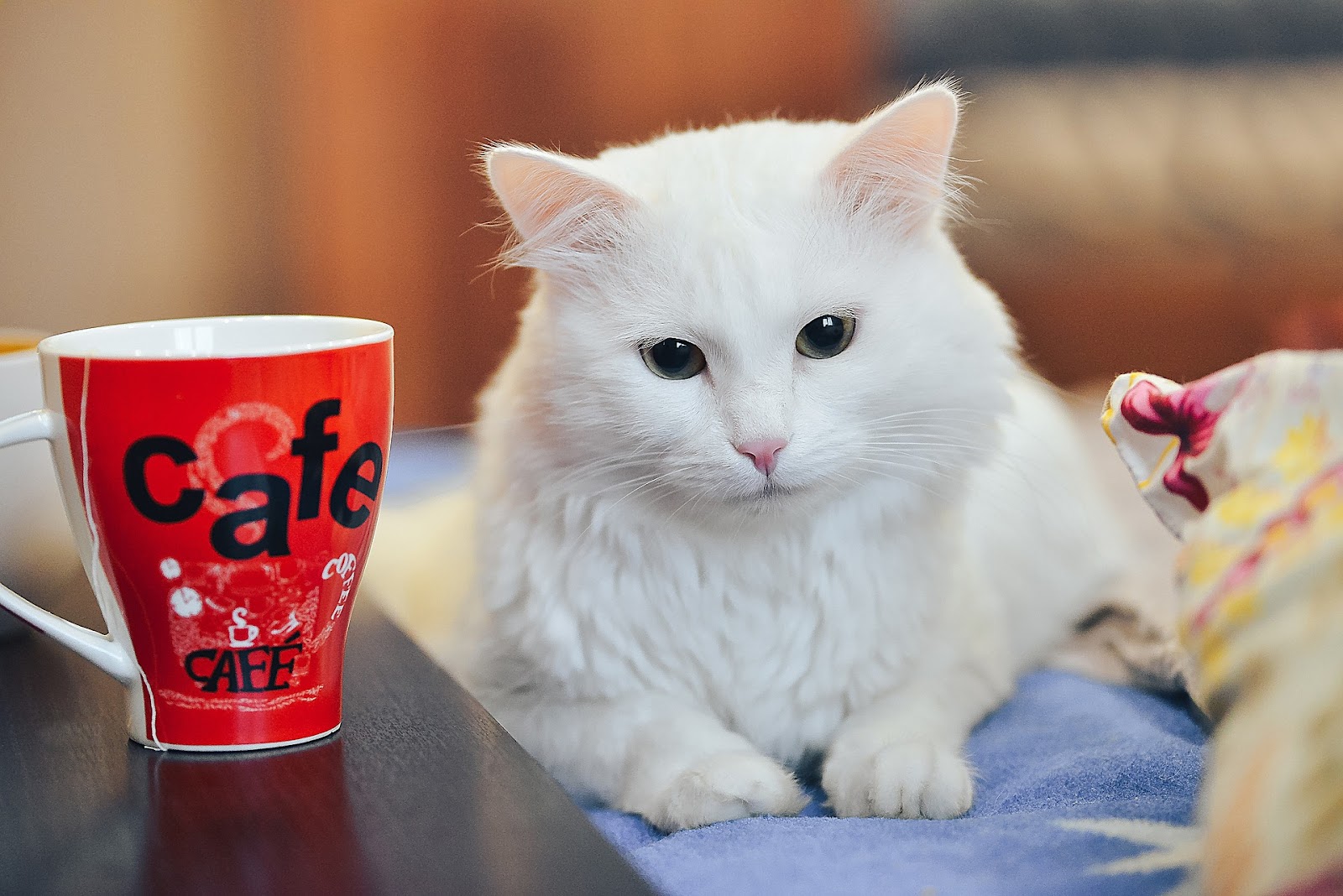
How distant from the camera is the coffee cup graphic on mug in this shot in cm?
57

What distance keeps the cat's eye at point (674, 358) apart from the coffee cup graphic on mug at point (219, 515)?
1.15 ft

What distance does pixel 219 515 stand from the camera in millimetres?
584

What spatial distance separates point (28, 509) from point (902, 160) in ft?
2.15

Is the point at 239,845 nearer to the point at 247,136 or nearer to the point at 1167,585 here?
the point at 1167,585

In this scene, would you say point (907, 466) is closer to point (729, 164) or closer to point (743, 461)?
point (743, 461)

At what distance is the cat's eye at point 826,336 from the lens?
949mm

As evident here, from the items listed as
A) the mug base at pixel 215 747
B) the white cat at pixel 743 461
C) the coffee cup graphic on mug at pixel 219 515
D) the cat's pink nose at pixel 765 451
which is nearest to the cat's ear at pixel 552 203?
the white cat at pixel 743 461

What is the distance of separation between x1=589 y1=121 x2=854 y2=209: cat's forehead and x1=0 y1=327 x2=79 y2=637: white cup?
439 millimetres

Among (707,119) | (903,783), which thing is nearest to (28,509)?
(903,783)

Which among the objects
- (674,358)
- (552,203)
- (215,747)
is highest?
(552,203)

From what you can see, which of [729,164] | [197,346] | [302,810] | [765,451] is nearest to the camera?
[302,810]

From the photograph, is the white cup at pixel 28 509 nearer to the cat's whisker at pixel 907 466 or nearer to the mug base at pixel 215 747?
the mug base at pixel 215 747

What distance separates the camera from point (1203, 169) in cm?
299

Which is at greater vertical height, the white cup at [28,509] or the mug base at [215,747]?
the white cup at [28,509]
